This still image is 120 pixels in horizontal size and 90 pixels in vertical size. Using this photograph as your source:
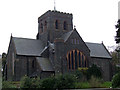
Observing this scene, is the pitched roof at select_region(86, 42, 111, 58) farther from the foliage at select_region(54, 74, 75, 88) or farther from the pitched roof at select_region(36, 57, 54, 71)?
the foliage at select_region(54, 74, 75, 88)

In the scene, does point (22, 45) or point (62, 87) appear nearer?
point (62, 87)

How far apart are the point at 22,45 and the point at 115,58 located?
3213cm

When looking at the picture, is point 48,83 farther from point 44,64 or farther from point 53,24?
point 53,24

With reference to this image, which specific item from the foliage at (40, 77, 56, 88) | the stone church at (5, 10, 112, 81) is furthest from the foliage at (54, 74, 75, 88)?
the stone church at (5, 10, 112, 81)

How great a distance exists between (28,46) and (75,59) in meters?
11.8

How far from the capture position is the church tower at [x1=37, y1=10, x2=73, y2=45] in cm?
6050

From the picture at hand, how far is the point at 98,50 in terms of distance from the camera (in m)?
64.9

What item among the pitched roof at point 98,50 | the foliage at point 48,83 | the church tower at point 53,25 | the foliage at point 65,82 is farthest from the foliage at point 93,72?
the foliage at point 48,83

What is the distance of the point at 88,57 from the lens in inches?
2235

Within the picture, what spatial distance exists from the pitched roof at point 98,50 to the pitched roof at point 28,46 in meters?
13.0

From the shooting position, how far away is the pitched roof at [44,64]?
171ft

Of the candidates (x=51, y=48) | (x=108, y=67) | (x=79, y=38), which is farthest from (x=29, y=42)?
(x=108, y=67)

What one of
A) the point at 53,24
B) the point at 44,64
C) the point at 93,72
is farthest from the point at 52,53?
the point at 93,72

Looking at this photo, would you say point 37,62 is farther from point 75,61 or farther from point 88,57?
point 88,57
